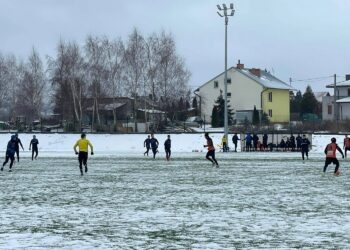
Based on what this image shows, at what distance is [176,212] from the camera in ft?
46.4

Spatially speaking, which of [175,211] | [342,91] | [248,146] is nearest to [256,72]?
[342,91]

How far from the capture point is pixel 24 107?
84.8 meters

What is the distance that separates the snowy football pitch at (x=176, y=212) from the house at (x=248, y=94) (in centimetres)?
5973

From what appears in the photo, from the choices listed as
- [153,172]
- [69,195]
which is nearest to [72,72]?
[153,172]

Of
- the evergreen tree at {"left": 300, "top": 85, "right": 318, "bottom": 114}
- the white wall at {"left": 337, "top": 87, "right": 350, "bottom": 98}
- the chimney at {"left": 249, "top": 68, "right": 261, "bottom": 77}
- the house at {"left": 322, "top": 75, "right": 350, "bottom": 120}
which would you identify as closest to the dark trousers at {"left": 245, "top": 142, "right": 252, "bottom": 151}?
the house at {"left": 322, "top": 75, "right": 350, "bottom": 120}

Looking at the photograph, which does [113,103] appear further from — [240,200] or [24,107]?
[240,200]

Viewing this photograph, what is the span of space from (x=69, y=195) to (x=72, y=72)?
2118 inches

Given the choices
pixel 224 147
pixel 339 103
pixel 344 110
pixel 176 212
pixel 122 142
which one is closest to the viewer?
pixel 176 212

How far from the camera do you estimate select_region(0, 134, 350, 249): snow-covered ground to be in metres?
10.7

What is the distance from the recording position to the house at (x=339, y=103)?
80062 millimetres

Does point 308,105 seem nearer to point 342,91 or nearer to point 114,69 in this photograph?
point 342,91

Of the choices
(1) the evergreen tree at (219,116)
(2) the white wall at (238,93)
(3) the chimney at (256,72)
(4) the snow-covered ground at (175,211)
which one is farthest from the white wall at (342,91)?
(4) the snow-covered ground at (175,211)

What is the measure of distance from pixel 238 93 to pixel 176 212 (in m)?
71.6

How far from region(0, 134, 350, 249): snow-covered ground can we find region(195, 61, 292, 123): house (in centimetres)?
5780
